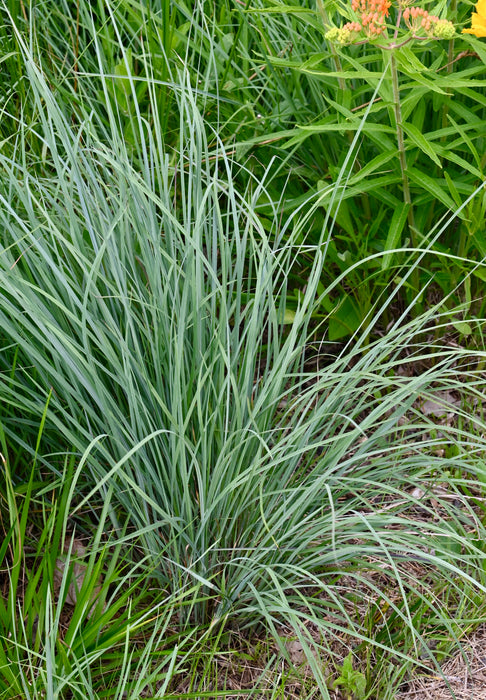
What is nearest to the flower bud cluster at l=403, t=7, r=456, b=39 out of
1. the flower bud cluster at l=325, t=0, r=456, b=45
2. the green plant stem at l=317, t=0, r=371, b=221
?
the flower bud cluster at l=325, t=0, r=456, b=45

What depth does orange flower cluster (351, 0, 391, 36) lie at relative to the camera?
1541 millimetres

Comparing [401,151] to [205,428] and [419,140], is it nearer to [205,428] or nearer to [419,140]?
[419,140]

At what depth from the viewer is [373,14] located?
60.7 inches

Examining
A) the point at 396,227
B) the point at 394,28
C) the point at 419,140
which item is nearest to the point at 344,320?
the point at 396,227

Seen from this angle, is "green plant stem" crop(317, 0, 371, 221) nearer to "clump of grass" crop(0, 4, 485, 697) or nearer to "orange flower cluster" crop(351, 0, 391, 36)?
"orange flower cluster" crop(351, 0, 391, 36)

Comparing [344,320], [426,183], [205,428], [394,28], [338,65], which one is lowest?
[344,320]

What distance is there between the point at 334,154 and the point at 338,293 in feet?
1.29

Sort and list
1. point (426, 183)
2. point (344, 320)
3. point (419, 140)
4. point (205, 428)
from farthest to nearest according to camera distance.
Answer: point (344, 320), point (426, 183), point (419, 140), point (205, 428)

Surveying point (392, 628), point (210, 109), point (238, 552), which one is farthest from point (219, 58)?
point (392, 628)

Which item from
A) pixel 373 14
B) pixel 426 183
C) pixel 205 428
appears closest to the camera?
pixel 205 428

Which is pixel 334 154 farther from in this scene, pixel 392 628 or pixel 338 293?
pixel 392 628

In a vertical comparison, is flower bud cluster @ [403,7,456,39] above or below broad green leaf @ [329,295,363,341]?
above

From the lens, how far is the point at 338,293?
2.26m

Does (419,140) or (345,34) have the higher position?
(345,34)
